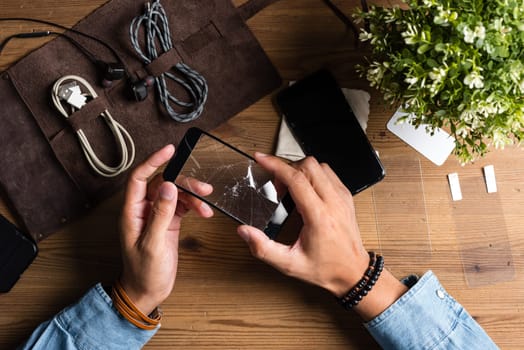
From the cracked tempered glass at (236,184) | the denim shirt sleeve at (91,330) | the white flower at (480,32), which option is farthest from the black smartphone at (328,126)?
the denim shirt sleeve at (91,330)

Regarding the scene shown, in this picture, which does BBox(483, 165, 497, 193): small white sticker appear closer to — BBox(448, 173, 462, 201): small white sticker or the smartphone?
BBox(448, 173, 462, 201): small white sticker

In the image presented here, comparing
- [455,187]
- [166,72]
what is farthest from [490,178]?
[166,72]

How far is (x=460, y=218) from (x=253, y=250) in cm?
43

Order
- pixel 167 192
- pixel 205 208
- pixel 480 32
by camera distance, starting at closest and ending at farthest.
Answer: pixel 480 32, pixel 167 192, pixel 205 208

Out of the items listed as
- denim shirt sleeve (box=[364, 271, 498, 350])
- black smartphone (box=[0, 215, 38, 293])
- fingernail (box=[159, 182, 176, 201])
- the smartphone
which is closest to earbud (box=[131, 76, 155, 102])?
the smartphone

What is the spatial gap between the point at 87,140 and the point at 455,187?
0.71 m

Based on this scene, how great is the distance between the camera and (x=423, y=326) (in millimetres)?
796

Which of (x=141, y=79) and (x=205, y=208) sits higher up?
(x=141, y=79)

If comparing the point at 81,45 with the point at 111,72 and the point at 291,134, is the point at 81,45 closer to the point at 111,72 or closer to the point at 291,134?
the point at 111,72

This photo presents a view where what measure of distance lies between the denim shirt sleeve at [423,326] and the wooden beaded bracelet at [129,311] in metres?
0.38

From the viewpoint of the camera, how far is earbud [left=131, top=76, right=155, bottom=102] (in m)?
0.85

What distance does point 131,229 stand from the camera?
772mm

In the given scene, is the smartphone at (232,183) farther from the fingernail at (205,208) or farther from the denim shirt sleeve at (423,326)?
the denim shirt sleeve at (423,326)

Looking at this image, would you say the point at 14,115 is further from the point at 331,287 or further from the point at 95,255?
the point at 331,287
